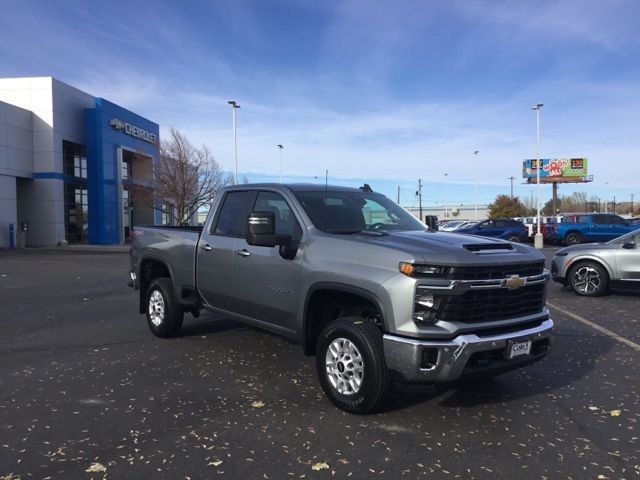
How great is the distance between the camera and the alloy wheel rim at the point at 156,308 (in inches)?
271

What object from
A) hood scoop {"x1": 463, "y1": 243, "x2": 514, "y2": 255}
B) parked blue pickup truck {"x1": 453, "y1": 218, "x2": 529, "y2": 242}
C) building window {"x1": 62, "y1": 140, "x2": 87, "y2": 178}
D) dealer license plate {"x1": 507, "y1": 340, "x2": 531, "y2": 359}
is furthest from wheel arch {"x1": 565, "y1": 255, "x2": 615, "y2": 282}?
building window {"x1": 62, "y1": 140, "x2": 87, "y2": 178}

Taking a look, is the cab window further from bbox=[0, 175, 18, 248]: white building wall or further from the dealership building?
Answer: bbox=[0, 175, 18, 248]: white building wall

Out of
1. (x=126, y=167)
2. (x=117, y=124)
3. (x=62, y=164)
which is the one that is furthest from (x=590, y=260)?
(x=126, y=167)

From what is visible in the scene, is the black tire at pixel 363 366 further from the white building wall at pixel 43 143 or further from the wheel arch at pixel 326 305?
the white building wall at pixel 43 143

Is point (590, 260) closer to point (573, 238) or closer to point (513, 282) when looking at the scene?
point (513, 282)

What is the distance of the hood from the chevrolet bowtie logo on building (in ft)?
116

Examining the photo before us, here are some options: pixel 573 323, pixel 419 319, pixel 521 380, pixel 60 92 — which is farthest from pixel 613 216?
Result: pixel 60 92

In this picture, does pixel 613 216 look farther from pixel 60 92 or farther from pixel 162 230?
pixel 60 92

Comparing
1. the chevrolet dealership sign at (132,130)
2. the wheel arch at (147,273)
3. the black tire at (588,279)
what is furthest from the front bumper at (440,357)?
the chevrolet dealership sign at (132,130)

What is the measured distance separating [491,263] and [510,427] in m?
1.29

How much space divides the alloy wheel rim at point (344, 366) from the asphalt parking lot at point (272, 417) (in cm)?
24

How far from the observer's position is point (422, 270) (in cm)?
394

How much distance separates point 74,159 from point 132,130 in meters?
4.93

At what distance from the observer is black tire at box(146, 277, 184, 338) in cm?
670
